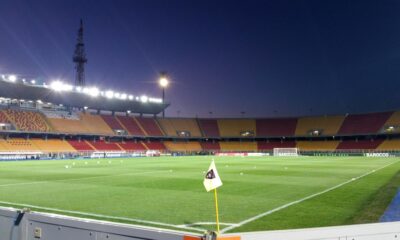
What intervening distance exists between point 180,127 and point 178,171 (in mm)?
87164

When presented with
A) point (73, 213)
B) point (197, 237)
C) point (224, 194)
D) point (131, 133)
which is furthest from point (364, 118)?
point (197, 237)

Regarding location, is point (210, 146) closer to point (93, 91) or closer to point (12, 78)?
point (93, 91)

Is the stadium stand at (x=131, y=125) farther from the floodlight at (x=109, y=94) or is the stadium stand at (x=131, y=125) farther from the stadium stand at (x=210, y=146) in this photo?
the stadium stand at (x=210, y=146)

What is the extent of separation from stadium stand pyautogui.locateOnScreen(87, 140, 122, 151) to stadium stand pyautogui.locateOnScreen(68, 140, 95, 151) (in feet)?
5.13

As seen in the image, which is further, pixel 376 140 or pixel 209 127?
pixel 209 127

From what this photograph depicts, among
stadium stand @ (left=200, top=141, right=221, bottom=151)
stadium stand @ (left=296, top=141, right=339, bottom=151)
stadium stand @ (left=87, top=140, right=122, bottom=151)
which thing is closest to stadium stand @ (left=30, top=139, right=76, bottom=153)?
stadium stand @ (left=87, top=140, right=122, bottom=151)

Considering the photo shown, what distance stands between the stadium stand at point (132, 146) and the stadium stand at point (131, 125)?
8.58ft

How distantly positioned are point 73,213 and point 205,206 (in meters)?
4.71

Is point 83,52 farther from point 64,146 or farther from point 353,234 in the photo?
point 353,234

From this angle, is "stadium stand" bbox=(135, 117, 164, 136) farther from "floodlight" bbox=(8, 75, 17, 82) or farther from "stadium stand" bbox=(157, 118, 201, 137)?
"floodlight" bbox=(8, 75, 17, 82)

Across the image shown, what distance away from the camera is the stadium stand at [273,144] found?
366 ft

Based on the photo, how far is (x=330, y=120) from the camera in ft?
365

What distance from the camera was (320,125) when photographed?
110 metres

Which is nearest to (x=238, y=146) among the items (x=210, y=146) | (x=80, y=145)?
(x=210, y=146)
